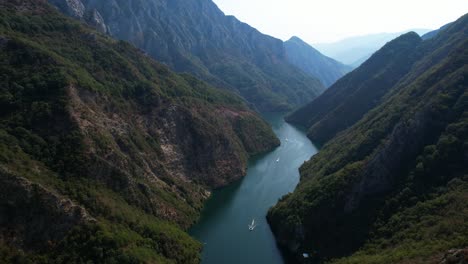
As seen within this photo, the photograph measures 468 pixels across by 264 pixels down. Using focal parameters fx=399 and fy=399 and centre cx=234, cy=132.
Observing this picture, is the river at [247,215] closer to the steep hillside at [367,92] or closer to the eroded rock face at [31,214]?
the eroded rock face at [31,214]

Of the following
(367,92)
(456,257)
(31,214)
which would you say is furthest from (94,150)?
(367,92)

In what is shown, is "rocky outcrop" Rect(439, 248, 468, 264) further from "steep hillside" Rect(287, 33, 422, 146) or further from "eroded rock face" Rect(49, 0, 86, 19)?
"eroded rock face" Rect(49, 0, 86, 19)

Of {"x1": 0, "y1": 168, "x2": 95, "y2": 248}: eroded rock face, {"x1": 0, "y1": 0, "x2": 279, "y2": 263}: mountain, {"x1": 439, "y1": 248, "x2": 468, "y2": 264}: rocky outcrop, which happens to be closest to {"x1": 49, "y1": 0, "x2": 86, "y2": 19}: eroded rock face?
{"x1": 0, "y1": 0, "x2": 279, "y2": 263}: mountain

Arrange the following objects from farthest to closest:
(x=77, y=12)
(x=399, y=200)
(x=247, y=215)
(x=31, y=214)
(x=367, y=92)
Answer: (x=367, y=92)
(x=77, y=12)
(x=247, y=215)
(x=399, y=200)
(x=31, y=214)

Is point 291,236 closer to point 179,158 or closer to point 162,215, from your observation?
point 162,215

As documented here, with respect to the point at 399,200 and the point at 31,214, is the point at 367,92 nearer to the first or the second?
the point at 399,200
